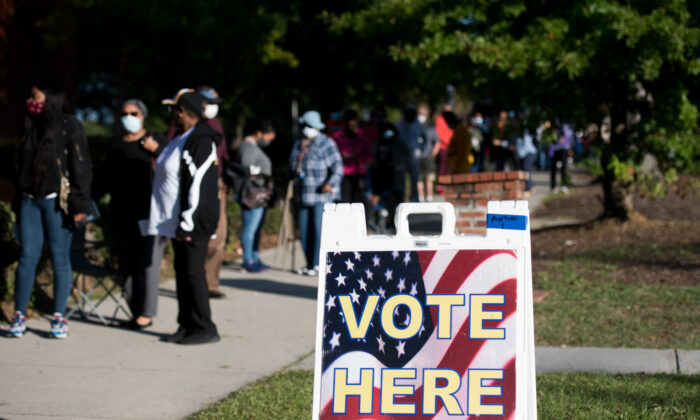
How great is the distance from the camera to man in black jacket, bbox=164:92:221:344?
6477 millimetres

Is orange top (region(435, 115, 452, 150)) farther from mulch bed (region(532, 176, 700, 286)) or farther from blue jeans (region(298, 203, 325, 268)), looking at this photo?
blue jeans (region(298, 203, 325, 268))

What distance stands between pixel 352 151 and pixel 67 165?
5669 mm

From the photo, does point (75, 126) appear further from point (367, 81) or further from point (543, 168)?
point (543, 168)

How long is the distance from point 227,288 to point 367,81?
12321 millimetres

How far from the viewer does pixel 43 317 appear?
778cm

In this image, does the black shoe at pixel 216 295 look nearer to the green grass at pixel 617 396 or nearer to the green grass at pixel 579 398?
the green grass at pixel 579 398

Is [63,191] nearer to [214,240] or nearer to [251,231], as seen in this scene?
[214,240]

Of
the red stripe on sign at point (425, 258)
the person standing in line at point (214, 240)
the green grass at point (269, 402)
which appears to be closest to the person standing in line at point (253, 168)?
the person standing in line at point (214, 240)

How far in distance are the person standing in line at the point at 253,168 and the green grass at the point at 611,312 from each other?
3.24m

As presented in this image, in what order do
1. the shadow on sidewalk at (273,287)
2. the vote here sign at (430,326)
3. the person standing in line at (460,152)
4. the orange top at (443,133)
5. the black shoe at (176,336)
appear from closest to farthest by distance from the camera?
the vote here sign at (430,326), the black shoe at (176,336), the shadow on sidewalk at (273,287), the person standing in line at (460,152), the orange top at (443,133)

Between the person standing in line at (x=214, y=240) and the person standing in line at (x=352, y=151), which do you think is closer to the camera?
the person standing in line at (x=214, y=240)

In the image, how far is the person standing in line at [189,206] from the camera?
6488mm

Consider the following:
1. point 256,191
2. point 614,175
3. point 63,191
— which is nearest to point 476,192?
point 256,191

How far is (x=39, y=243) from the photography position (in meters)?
6.79
